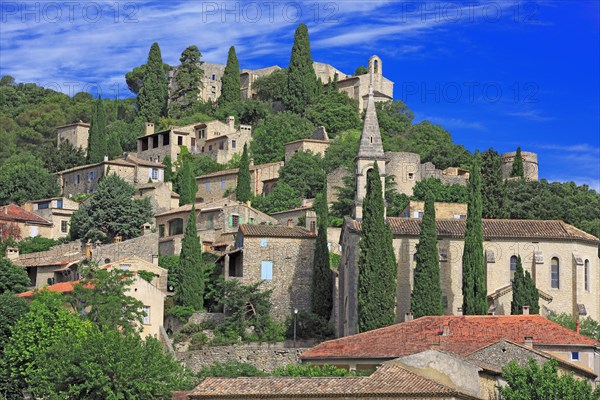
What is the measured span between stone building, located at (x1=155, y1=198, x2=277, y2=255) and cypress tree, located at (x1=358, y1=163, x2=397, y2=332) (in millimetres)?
19408

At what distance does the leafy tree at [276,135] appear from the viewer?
4149 inches

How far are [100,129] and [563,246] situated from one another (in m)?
46.6

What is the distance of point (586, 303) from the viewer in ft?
231

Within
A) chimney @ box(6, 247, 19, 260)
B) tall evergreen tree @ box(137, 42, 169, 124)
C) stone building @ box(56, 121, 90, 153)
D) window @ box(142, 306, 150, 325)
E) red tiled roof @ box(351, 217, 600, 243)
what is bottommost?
window @ box(142, 306, 150, 325)

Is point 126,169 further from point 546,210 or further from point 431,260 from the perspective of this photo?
point 431,260

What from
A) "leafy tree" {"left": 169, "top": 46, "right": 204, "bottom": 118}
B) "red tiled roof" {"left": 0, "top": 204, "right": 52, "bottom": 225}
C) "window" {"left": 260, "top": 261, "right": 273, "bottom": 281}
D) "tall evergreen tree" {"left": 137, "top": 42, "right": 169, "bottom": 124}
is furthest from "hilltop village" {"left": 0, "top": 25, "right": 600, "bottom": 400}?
"leafy tree" {"left": 169, "top": 46, "right": 204, "bottom": 118}

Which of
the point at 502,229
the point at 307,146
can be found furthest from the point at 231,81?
the point at 502,229

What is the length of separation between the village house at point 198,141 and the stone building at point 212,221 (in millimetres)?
17643

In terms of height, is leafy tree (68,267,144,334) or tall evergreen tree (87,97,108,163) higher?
tall evergreen tree (87,97,108,163)

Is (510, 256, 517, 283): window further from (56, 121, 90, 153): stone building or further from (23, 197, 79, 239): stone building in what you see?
(56, 121, 90, 153): stone building

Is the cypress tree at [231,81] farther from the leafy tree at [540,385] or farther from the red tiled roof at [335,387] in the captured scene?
the red tiled roof at [335,387]

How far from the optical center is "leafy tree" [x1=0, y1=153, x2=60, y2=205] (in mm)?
100875

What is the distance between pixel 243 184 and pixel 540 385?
4966 cm

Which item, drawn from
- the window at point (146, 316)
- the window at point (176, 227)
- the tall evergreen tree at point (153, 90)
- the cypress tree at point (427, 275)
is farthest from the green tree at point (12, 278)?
the tall evergreen tree at point (153, 90)
